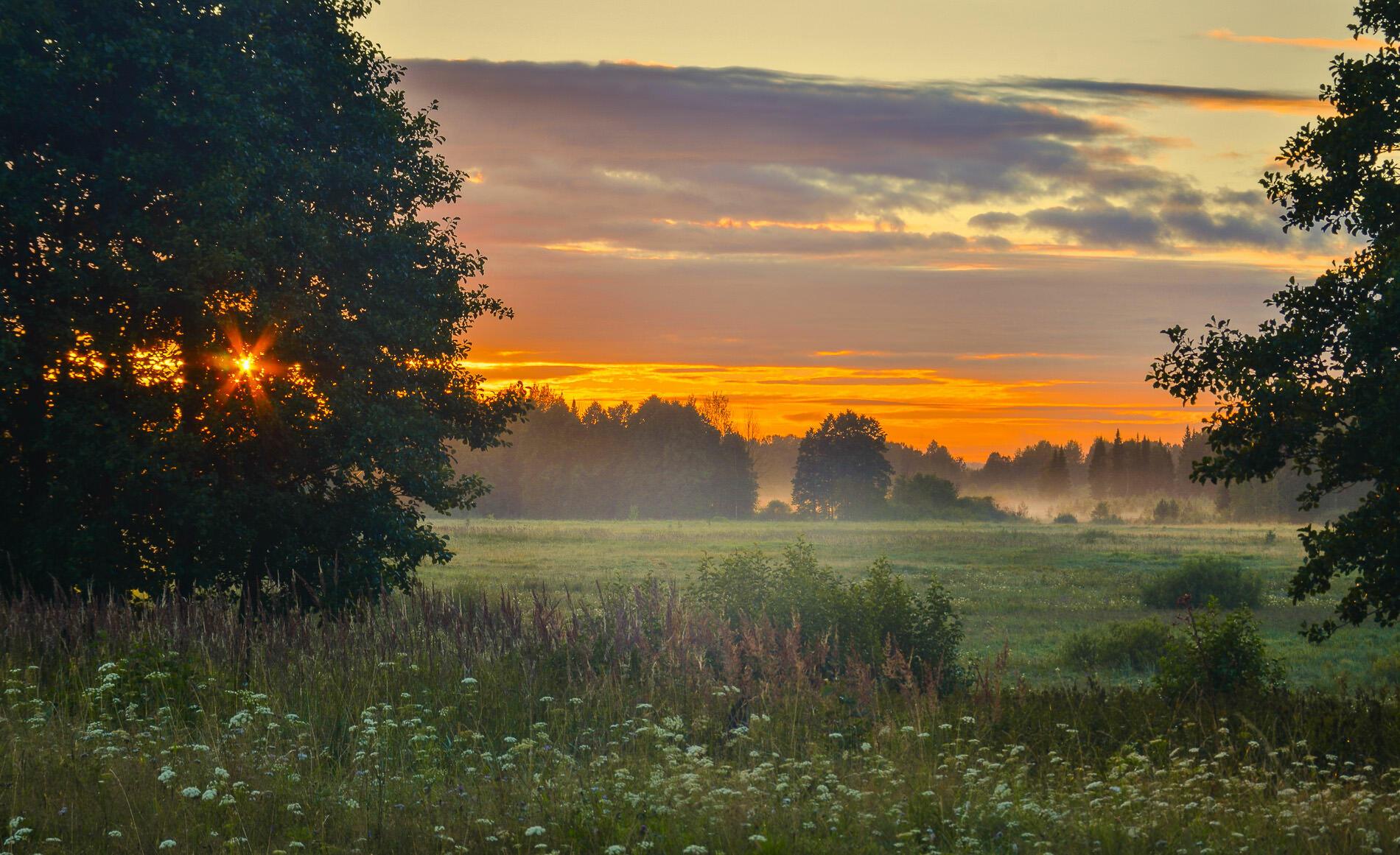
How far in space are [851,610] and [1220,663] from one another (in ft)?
15.7

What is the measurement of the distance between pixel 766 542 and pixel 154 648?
172 ft

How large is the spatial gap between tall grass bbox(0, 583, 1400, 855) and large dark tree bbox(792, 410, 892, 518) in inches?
4032

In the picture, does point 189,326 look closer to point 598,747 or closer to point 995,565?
point 598,747

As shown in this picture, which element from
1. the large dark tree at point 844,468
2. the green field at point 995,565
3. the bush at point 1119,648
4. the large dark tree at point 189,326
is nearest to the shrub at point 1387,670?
the green field at point 995,565

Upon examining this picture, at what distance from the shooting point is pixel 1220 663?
13648 mm

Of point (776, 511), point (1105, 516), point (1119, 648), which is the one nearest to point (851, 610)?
point (1119, 648)

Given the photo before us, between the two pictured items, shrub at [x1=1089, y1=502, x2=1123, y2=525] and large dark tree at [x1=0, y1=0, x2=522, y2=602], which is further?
shrub at [x1=1089, y1=502, x2=1123, y2=525]

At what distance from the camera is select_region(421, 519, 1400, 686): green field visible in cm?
2402

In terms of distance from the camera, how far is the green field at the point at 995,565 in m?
24.0

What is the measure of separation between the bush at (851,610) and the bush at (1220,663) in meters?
2.79

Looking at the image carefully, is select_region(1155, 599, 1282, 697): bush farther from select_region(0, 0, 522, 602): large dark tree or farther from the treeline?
the treeline

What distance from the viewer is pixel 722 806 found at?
7070mm

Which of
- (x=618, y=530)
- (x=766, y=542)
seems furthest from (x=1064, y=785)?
(x=618, y=530)

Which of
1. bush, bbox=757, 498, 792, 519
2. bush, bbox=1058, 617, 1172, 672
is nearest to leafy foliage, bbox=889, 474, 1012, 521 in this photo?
bush, bbox=757, 498, 792, 519
